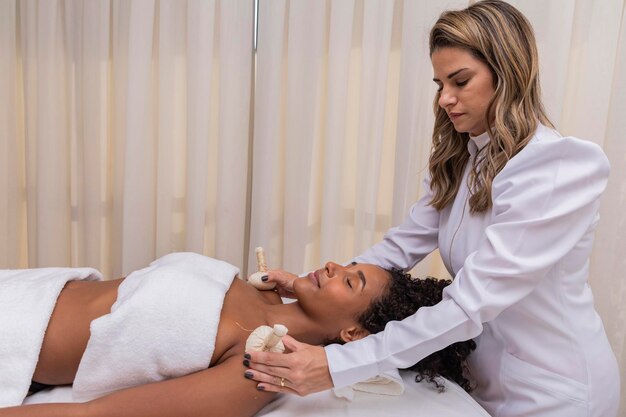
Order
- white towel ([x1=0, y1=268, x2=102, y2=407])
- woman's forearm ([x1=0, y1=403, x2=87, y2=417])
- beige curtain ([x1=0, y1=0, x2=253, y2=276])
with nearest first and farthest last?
woman's forearm ([x1=0, y1=403, x2=87, y2=417])
white towel ([x1=0, y1=268, x2=102, y2=407])
beige curtain ([x1=0, y1=0, x2=253, y2=276])

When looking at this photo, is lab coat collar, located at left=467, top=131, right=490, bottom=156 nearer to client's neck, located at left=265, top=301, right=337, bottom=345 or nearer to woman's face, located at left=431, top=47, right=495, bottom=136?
woman's face, located at left=431, top=47, right=495, bottom=136

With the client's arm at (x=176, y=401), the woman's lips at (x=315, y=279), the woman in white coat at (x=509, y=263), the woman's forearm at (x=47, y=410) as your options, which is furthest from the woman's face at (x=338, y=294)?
the woman's forearm at (x=47, y=410)

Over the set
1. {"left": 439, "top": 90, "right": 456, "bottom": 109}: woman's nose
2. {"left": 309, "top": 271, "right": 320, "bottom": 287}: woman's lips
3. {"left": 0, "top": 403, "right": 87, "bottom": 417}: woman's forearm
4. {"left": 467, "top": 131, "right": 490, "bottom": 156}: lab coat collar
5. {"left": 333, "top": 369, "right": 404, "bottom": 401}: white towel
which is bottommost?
{"left": 333, "top": 369, "right": 404, "bottom": 401}: white towel

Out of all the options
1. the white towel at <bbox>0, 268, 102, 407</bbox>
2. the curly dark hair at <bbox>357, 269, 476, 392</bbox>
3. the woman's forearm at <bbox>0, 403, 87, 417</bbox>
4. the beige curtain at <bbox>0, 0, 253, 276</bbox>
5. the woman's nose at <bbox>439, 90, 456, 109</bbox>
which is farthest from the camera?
the beige curtain at <bbox>0, 0, 253, 276</bbox>

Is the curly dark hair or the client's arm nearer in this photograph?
the client's arm

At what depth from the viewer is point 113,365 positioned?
1283 mm

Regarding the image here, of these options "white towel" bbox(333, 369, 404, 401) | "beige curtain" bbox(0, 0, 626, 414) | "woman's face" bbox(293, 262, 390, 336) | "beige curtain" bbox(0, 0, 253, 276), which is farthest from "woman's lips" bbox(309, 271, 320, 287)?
"beige curtain" bbox(0, 0, 253, 276)

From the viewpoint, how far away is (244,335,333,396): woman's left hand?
1.22m

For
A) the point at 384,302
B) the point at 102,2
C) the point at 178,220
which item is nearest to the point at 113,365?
the point at 384,302

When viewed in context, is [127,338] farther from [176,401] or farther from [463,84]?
[463,84]

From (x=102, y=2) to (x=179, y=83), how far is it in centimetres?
49

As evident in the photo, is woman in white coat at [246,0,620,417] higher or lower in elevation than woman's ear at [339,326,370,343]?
higher

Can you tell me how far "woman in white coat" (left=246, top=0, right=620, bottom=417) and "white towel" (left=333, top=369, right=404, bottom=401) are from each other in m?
0.14

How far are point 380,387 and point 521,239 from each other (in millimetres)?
538
